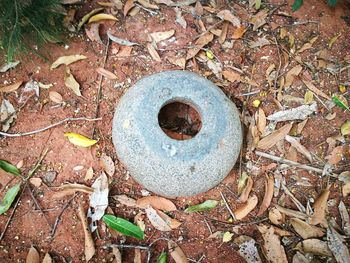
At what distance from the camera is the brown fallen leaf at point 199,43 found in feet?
10.5

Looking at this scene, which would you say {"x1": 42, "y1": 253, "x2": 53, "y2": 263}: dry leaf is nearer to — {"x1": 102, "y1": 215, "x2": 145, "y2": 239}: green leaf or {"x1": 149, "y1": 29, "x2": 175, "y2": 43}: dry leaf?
{"x1": 102, "y1": 215, "x2": 145, "y2": 239}: green leaf

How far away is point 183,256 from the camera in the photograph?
257 cm

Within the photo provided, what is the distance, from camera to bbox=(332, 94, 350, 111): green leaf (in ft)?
9.87

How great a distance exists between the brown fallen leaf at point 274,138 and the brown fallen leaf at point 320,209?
49cm

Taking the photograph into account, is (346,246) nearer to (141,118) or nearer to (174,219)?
(174,219)

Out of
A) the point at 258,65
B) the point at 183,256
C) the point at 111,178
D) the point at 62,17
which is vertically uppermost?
the point at 62,17

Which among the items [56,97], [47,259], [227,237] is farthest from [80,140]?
[227,237]

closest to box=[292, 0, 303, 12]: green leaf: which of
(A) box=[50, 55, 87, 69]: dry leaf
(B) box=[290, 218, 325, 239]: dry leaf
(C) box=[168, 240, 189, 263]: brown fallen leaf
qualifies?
(B) box=[290, 218, 325, 239]: dry leaf

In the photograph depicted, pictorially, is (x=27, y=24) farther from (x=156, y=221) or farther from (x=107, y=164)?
(x=156, y=221)

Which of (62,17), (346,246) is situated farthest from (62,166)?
(346,246)

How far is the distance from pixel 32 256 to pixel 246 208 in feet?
4.65

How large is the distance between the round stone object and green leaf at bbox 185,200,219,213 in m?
0.14

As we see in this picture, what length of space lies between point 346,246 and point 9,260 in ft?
7.07

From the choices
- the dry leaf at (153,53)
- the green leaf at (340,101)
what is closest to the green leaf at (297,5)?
the green leaf at (340,101)
